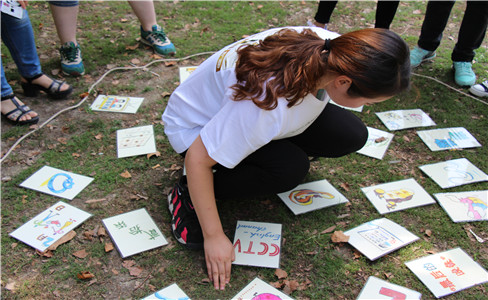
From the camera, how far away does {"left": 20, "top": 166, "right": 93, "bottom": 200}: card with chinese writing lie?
2.22m

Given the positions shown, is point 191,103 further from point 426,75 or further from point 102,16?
point 102,16

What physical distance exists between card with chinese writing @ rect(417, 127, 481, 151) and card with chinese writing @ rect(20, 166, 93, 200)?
2269 millimetres

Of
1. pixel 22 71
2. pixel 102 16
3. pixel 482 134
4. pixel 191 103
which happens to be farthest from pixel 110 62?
pixel 482 134

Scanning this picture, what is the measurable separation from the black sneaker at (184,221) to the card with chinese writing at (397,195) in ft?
3.38

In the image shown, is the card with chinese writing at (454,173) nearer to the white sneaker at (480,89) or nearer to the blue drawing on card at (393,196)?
the blue drawing on card at (393,196)

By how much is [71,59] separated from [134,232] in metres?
1.89

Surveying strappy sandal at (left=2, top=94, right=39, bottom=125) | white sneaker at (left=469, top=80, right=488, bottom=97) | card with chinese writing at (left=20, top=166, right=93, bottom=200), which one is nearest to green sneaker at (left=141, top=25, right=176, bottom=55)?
strappy sandal at (left=2, top=94, right=39, bottom=125)

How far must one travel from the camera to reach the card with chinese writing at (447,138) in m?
2.66

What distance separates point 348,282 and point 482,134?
172 centimetres

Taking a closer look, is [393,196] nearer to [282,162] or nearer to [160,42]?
[282,162]

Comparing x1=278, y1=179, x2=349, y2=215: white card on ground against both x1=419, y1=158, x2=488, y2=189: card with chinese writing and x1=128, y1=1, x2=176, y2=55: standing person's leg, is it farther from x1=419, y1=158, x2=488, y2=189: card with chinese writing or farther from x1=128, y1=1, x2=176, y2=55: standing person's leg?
x1=128, y1=1, x2=176, y2=55: standing person's leg

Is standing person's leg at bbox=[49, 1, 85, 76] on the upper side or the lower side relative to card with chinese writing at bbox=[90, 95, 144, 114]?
upper

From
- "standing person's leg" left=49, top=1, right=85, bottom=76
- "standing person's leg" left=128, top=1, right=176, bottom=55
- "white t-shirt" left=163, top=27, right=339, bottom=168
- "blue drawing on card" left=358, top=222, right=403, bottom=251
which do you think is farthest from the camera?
"standing person's leg" left=128, top=1, right=176, bottom=55

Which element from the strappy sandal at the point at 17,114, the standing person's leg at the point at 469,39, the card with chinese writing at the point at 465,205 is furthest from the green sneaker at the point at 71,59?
the standing person's leg at the point at 469,39
